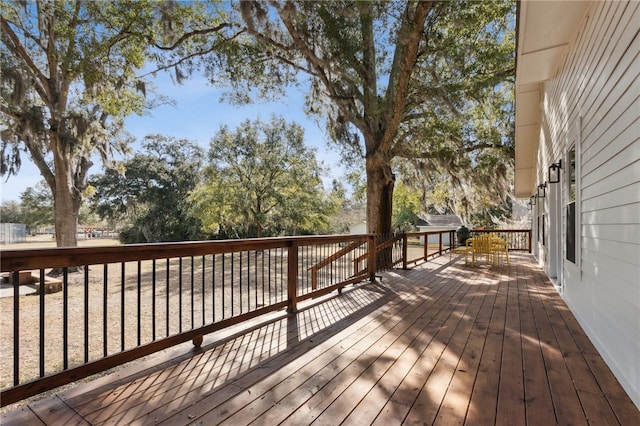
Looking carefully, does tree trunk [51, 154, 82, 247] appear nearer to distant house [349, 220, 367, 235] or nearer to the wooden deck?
the wooden deck

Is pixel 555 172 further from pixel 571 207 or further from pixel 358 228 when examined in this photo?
pixel 358 228

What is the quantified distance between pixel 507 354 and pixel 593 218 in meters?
1.36

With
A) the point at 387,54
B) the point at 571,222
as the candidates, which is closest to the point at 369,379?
the point at 571,222

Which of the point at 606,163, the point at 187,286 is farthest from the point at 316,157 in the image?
the point at 606,163

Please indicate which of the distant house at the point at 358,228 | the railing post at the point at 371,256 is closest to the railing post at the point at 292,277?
the railing post at the point at 371,256

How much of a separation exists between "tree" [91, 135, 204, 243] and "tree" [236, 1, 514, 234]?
17.9m

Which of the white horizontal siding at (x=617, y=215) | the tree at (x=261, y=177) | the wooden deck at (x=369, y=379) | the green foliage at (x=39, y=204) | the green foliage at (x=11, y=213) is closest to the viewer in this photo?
the wooden deck at (x=369, y=379)

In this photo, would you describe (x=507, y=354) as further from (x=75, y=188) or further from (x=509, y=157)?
(x=75, y=188)

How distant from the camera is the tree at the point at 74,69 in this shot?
671cm

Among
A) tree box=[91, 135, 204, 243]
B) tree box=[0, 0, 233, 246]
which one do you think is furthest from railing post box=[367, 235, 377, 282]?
tree box=[91, 135, 204, 243]

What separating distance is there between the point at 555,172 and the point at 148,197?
25036 mm

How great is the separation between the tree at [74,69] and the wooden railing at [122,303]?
3558 mm

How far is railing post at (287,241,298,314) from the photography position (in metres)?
3.70

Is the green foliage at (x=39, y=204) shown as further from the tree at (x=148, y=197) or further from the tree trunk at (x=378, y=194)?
the tree trunk at (x=378, y=194)
